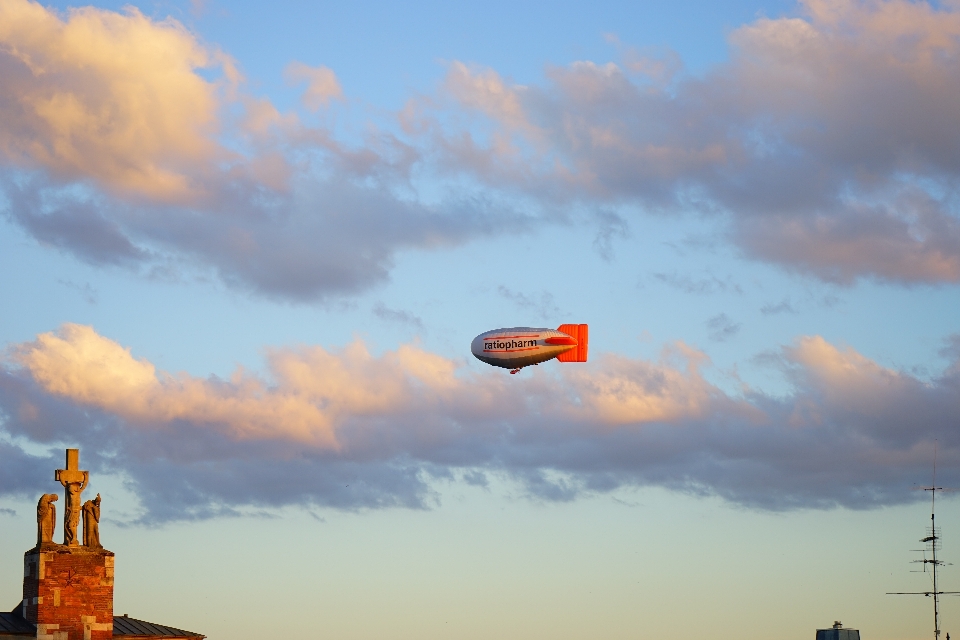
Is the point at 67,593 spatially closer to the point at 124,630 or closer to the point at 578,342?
the point at 124,630

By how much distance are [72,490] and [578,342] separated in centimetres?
8690

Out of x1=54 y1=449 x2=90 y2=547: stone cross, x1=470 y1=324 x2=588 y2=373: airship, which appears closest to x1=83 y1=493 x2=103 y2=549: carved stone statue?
x1=54 y1=449 x2=90 y2=547: stone cross

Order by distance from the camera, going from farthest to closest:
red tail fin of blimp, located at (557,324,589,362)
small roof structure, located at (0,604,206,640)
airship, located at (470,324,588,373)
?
red tail fin of blimp, located at (557,324,589,362)
airship, located at (470,324,588,373)
small roof structure, located at (0,604,206,640)

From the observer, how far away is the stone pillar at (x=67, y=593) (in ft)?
264

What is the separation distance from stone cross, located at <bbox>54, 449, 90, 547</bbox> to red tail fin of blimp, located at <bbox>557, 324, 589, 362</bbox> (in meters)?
84.7

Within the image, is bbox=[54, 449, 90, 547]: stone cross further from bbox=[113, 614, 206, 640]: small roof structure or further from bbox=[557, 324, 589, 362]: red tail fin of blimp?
bbox=[557, 324, 589, 362]: red tail fin of blimp

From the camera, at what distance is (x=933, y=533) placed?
153 meters

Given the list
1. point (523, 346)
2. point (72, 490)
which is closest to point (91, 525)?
point (72, 490)

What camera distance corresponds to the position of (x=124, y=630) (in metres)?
85.3

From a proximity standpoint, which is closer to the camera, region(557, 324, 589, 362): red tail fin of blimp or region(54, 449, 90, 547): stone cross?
region(54, 449, 90, 547): stone cross

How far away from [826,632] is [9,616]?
142 meters

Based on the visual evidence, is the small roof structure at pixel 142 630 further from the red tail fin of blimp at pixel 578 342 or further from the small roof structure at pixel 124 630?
the red tail fin of blimp at pixel 578 342

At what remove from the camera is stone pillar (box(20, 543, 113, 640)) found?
264ft

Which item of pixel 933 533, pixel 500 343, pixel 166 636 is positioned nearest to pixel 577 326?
pixel 500 343
